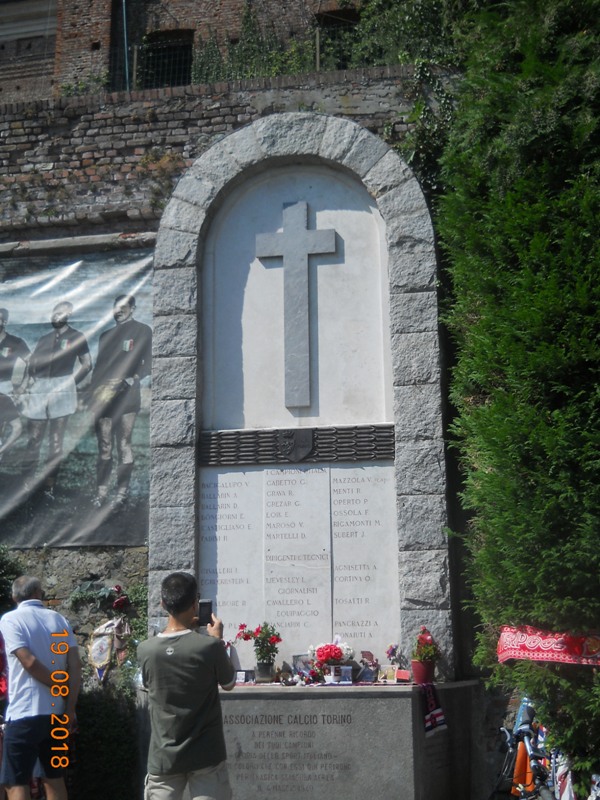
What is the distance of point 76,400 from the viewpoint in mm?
8703

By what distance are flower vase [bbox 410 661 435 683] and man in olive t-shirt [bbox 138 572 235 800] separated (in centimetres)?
287

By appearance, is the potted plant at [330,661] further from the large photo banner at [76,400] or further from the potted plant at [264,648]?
the large photo banner at [76,400]

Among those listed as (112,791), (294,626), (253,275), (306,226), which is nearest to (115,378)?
(253,275)

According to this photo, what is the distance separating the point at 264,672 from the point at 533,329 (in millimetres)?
2984

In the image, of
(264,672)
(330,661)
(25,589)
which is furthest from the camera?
(264,672)

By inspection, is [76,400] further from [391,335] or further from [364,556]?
[364,556]

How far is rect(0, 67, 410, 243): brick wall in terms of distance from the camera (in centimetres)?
904

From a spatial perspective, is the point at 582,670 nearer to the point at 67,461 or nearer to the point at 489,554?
the point at 489,554

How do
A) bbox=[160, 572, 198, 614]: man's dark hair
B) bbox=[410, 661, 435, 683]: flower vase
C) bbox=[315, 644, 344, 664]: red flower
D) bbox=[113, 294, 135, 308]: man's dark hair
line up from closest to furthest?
bbox=[160, 572, 198, 614]: man's dark hair
bbox=[410, 661, 435, 683]: flower vase
bbox=[315, 644, 344, 664]: red flower
bbox=[113, 294, 135, 308]: man's dark hair

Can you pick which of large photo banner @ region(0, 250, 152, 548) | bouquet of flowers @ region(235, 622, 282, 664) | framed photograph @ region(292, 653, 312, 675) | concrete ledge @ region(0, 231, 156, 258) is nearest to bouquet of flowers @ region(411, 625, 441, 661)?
framed photograph @ region(292, 653, 312, 675)

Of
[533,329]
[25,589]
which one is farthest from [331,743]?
[533,329]

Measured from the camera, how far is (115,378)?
8641mm

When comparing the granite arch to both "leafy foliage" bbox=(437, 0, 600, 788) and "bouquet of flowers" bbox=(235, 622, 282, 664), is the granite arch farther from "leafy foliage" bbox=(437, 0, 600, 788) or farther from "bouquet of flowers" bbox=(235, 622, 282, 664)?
"bouquet of flowers" bbox=(235, 622, 282, 664)

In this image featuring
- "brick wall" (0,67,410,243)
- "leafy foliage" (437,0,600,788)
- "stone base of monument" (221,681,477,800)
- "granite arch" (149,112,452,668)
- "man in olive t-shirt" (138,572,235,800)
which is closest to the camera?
"man in olive t-shirt" (138,572,235,800)
